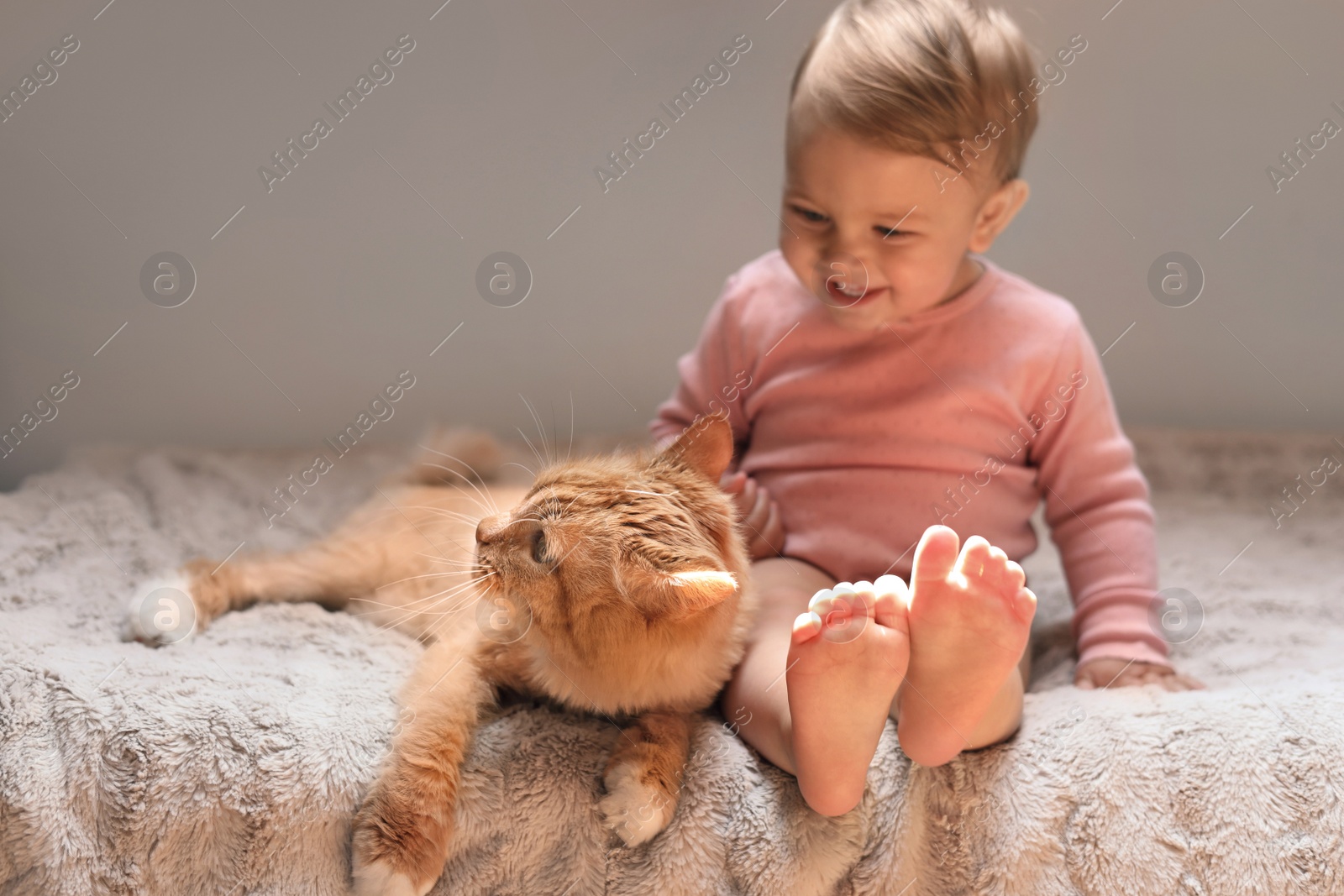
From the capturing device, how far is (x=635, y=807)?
987mm

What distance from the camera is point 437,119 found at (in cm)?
194

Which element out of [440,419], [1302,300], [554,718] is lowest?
[1302,300]

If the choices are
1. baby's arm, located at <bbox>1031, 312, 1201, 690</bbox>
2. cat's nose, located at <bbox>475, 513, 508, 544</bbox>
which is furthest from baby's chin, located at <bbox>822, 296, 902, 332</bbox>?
cat's nose, located at <bbox>475, 513, 508, 544</bbox>

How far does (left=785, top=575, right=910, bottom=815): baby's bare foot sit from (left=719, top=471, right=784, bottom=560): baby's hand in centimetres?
39

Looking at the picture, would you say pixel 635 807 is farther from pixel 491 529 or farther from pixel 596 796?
pixel 491 529

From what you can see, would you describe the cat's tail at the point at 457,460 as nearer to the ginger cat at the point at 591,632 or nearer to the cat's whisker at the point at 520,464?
the cat's whisker at the point at 520,464

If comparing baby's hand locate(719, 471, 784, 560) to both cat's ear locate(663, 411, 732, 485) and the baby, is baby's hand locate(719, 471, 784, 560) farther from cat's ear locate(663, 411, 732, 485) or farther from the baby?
cat's ear locate(663, 411, 732, 485)

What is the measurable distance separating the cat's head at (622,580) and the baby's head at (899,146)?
16.7 inches

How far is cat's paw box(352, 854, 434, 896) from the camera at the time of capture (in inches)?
36.6

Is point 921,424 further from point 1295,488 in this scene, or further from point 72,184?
point 72,184

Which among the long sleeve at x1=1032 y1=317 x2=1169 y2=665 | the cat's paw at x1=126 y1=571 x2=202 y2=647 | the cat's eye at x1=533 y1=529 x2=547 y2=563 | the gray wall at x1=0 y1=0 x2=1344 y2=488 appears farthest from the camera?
the gray wall at x1=0 y1=0 x2=1344 y2=488

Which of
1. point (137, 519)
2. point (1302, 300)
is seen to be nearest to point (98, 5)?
point (137, 519)

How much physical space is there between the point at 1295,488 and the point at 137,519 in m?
2.24

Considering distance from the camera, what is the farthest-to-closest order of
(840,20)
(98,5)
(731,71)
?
(731,71)
(98,5)
(840,20)
